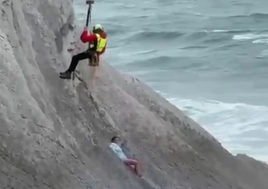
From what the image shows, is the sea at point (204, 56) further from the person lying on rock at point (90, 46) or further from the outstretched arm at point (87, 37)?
the outstretched arm at point (87, 37)

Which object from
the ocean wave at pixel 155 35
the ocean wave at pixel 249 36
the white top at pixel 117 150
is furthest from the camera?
the ocean wave at pixel 155 35

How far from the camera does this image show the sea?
28.8 metres

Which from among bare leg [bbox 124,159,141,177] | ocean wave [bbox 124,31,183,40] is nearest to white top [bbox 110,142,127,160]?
bare leg [bbox 124,159,141,177]

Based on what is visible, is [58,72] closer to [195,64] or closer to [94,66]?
[94,66]

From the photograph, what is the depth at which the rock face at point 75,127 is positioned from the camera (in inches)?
579

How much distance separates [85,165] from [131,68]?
74.5 ft

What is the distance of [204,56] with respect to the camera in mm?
41812

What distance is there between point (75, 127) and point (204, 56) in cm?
2627

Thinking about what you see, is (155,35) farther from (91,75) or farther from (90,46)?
(90,46)

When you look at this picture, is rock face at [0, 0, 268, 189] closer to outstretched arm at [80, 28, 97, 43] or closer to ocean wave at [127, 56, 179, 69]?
outstretched arm at [80, 28, 97, 43]

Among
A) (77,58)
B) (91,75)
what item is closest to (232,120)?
(91,75)

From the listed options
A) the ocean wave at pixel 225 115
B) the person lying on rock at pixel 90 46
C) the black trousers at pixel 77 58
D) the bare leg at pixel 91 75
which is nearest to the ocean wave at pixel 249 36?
the ocean wave at pixel 225 115

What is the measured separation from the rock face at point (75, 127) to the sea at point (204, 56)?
7.21 m

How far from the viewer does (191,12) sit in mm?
55344
